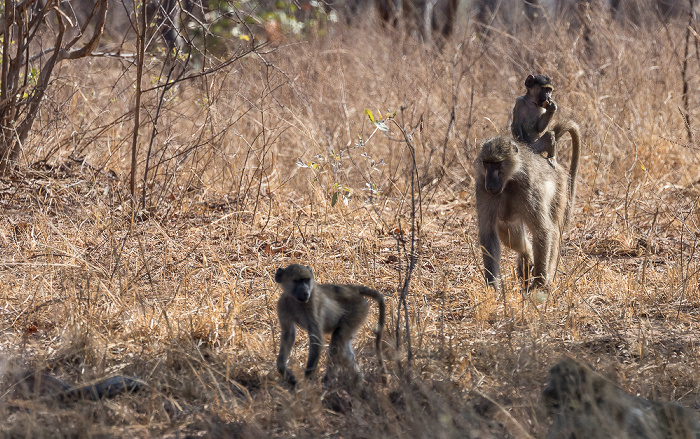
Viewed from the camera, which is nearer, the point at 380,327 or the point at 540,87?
the point at 380,327

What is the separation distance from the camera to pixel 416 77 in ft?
30.4

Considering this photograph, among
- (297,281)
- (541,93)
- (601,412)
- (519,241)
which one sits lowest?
(601,412)

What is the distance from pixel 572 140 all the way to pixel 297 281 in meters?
2.95

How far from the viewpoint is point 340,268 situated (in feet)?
16.4

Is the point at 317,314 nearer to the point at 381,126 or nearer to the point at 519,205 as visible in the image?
the point at 381,126

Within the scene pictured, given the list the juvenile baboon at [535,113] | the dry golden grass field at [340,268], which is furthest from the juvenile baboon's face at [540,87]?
the dry golden grass field at [340,268]

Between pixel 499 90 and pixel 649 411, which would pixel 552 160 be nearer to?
pixel 649 411

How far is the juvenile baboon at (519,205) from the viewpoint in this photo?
4.70 metres

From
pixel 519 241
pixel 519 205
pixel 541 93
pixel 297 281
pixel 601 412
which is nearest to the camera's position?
pixel 601 412

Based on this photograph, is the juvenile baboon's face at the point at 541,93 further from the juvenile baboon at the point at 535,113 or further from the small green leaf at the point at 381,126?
the small green leaf at the point at 381,126

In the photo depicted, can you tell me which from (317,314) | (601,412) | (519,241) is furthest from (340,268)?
(601,412)

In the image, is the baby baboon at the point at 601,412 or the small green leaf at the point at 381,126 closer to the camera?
the baby baboon at the point at 601,412

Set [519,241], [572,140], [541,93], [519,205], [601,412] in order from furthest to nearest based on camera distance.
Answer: [572,140] < [519,241] < [519,205] < [541,93] < [601,412]

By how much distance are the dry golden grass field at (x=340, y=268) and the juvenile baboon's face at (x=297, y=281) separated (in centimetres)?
39
